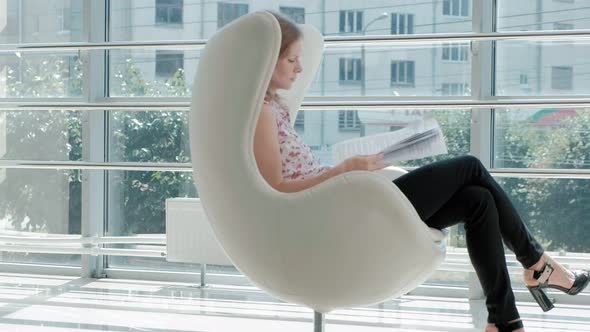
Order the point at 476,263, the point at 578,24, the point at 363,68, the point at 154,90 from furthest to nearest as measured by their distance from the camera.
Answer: the point at 154,90, the point at 363,68, the point at 578,24, the point at 476,263

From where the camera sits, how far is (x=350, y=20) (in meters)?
4.06

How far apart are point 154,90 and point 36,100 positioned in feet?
1.91

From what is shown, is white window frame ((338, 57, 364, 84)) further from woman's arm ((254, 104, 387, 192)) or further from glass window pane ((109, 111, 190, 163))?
woman's arm ((254, 104, 387, 192))

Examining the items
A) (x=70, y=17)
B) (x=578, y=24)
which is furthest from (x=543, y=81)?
(x=70, y=17)

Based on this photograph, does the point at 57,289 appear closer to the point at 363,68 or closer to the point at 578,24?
the point at 363,68

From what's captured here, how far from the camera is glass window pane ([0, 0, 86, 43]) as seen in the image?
4.45 m

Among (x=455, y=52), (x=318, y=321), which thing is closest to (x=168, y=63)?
(x=455, y=52)

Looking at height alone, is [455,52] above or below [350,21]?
below

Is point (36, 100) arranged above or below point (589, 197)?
above

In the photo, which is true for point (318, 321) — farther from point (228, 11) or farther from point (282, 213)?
point (228, 11)

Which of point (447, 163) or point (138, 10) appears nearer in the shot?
point (447, 163)

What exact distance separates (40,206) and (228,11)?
4.15 ft

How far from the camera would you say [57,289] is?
161 inches

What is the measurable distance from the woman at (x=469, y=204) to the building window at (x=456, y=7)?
1524 mm
